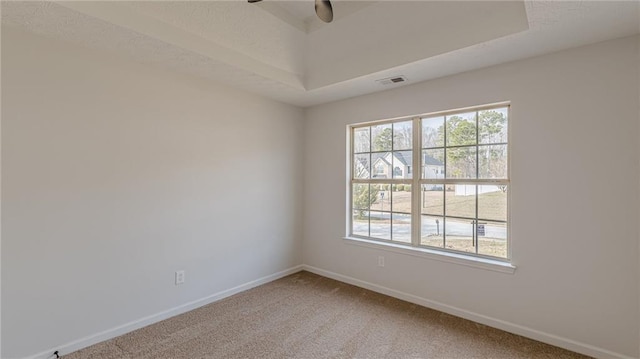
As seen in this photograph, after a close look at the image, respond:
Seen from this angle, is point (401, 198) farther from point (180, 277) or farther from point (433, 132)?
point (180, 277)

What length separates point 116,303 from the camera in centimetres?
242

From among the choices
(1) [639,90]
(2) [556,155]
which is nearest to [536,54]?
(1) [639,90]

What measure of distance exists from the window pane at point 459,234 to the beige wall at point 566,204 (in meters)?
0.23

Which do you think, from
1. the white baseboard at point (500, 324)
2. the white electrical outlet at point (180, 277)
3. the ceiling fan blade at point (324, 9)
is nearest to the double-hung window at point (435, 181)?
the white baseboard at point (500, 324)

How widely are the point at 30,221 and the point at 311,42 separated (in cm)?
306

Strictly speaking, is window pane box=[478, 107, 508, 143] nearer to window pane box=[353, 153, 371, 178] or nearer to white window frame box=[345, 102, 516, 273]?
white window frame box=[345, 102, 516, 273]

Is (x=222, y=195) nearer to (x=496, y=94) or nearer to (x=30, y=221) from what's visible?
(x=30, y=221)

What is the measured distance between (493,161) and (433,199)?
702mm

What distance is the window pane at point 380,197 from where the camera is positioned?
349 cm

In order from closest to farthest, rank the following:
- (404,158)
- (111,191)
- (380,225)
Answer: (111,191) → (404,158) → (380,225)

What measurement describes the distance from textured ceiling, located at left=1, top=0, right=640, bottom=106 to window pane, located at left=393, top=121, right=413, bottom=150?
1.61 ft

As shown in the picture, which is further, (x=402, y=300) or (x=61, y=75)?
(x=402, y=300)

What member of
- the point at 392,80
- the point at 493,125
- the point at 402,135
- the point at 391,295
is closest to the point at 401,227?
the point at 391,295

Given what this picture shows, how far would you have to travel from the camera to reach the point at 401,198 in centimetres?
337
